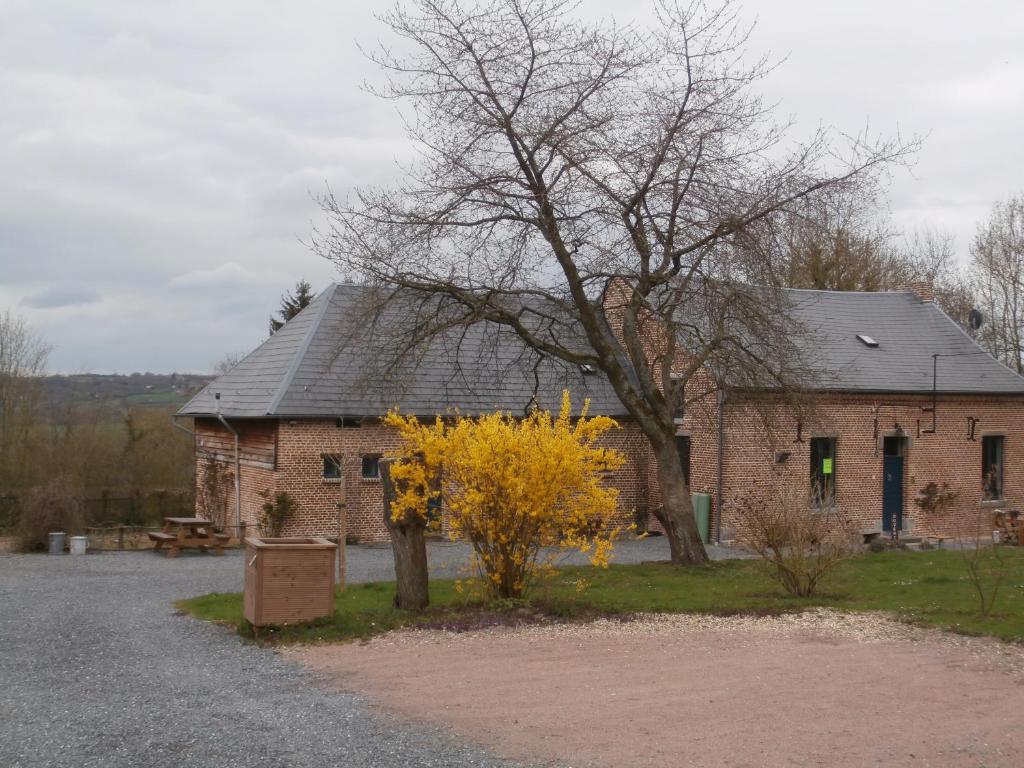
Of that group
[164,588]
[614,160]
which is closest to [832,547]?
[614,160]

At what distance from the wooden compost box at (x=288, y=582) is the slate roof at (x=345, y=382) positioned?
957cm

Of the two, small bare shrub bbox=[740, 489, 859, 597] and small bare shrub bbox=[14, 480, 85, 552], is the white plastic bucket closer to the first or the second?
small bare shrub bbox=[14, 480, 85, 552]

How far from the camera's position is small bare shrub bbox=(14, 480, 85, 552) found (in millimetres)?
21000

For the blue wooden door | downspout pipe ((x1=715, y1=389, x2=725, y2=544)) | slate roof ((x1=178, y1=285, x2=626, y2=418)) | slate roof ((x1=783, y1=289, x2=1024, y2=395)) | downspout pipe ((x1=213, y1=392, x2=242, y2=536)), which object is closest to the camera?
slate roof ((x1=178, y1=285, x2=626, y2=418))

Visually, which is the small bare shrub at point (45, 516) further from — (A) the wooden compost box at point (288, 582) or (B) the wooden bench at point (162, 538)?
(A) the wooden compost box at point (288, 582)

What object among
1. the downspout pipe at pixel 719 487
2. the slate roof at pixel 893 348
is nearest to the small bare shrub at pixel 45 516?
the downspout pipe at pixel 719 487

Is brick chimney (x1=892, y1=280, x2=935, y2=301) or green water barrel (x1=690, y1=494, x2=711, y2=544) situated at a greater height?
brick chimney (x1=892, y1=280, x2=935, y2=301)

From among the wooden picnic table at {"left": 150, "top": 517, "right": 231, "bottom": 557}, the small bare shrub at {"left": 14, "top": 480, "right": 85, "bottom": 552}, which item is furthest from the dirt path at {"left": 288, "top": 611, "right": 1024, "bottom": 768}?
the small bare shrub at {"left": 14, "top": 480, "right": 85, "bottom": 552}

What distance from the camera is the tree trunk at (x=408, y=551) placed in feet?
39.1

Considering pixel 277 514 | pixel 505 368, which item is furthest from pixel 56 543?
pixel 505 368

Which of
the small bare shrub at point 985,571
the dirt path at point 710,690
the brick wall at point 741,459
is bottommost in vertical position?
the dirt path at point 710,690

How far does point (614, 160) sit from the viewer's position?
15.2 m

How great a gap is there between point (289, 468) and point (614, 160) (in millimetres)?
10511

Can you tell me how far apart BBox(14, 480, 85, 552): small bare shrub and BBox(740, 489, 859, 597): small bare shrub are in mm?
14185
